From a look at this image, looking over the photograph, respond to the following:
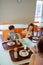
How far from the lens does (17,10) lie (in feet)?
16.2

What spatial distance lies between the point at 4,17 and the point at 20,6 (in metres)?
0.76

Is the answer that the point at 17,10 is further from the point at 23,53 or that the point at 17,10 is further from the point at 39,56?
the point at 39,56

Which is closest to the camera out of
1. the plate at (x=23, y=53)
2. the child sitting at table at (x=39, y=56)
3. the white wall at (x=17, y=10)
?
the child sitting at table at (x=39, y=56)

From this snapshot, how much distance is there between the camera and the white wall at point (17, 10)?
188 inches

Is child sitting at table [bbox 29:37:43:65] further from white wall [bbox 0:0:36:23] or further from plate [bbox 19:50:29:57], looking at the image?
white wall [bbox 0:0:36:23]

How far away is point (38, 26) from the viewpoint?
168 inches

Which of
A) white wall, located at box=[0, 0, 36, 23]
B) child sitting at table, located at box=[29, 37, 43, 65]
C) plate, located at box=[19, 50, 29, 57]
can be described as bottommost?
plate, located at box=[19, 50, 29, 57]

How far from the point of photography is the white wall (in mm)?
4777

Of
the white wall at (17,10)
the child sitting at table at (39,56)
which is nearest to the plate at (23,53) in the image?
the child sitting at table at (39,56)

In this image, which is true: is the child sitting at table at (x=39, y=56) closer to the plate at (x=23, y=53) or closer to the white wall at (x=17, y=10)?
the plate at (x=23, y=53)

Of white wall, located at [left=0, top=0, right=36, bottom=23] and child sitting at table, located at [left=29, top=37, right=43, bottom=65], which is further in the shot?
white wall, located at [left=0, top=0, right=36, bottom=23]

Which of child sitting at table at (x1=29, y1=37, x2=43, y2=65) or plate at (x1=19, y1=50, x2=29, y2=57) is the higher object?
A: child sitting at table at (x1=29, y1=37, x2=43, y2=65)

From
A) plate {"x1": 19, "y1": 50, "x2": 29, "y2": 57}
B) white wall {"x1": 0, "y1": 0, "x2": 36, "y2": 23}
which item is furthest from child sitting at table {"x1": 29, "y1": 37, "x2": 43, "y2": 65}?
white wall {"x1": 0, "y1": 0, "x2": 36, "y2": 23}

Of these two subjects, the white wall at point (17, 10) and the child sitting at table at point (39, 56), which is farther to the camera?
the white wall at point (17, 10)
